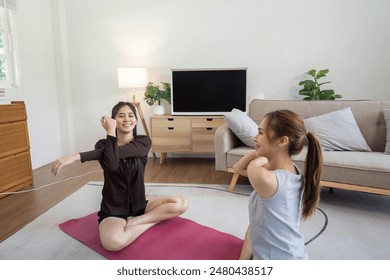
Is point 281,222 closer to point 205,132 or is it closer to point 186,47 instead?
point 205,132

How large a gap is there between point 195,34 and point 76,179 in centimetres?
235

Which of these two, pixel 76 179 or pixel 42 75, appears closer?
pixel 76 179

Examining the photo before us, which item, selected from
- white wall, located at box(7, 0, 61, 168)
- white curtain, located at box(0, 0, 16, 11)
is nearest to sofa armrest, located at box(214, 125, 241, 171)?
white wall, located at box(7, 0, 61, 168)

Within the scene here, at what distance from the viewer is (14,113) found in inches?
96.9

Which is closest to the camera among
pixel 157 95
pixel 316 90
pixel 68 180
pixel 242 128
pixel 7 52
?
pixel 242 128

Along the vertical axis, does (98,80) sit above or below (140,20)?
below

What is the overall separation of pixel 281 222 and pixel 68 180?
2.42 m

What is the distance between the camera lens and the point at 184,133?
3406mm

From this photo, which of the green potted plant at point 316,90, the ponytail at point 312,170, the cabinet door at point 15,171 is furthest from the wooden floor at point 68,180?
the ponytail at point 312,170

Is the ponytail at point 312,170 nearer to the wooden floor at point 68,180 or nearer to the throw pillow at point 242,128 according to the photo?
the throw pillow at point 242,128

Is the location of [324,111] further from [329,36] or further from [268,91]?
[329,36]

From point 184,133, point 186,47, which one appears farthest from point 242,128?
point 186,47

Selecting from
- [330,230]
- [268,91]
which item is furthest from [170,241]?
[268,91]

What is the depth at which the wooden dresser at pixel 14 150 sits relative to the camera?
92.0 inches
